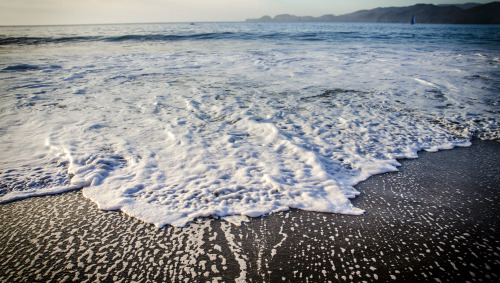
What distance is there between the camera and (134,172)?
258 centimetres

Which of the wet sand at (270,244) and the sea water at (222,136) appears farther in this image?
the sea water at (222,136)

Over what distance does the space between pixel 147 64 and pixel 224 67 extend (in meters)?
3.38

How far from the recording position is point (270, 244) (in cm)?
175

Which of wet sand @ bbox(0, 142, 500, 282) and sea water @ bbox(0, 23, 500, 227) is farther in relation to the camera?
sea water @ bbox(0, 23, 500, 227)

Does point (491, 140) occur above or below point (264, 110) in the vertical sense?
below

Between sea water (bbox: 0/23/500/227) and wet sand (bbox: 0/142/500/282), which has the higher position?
sea water (bbox: 0/23/500/227)

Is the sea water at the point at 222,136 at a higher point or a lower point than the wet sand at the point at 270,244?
higher

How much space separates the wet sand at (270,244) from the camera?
5.00ft

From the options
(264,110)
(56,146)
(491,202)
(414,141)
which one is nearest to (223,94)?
(264,110)

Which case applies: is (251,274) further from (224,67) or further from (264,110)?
(224,67)

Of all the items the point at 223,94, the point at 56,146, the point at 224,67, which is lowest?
the point at 56,146

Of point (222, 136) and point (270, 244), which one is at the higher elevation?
point (222, 136)

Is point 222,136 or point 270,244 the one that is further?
point 222,136

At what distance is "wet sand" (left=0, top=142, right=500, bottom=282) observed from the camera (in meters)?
1.52
